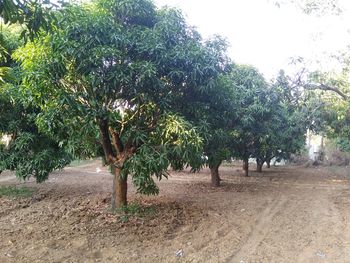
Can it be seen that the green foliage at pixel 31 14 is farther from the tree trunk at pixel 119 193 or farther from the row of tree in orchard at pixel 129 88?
the tree trunk at pixel 119 193

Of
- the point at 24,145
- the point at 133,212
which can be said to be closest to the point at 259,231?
the point at 133,212

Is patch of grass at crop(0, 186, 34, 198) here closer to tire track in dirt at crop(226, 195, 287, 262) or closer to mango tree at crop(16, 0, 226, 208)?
mango tree at crop(16, 0, 226, 208)

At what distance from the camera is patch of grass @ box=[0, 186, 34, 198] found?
12.3 meters

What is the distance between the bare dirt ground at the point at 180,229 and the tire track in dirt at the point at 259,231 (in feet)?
0.06

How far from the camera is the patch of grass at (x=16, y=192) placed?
12.3 meters

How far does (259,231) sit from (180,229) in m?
1.72

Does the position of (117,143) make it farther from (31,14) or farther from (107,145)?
(31,14)

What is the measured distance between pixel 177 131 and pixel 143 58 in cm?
161

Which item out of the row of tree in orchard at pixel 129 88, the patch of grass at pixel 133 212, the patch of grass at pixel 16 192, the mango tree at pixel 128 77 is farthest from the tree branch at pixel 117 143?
the patch of grass at pixel 16 192

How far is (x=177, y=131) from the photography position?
7.04 meters

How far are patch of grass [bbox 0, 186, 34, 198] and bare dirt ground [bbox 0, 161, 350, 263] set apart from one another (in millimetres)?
452

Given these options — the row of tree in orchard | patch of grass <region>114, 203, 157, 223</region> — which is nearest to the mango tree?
the row of tree in orchard

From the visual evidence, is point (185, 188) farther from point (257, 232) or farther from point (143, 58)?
point (143, 58)

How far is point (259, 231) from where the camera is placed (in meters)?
8.11
